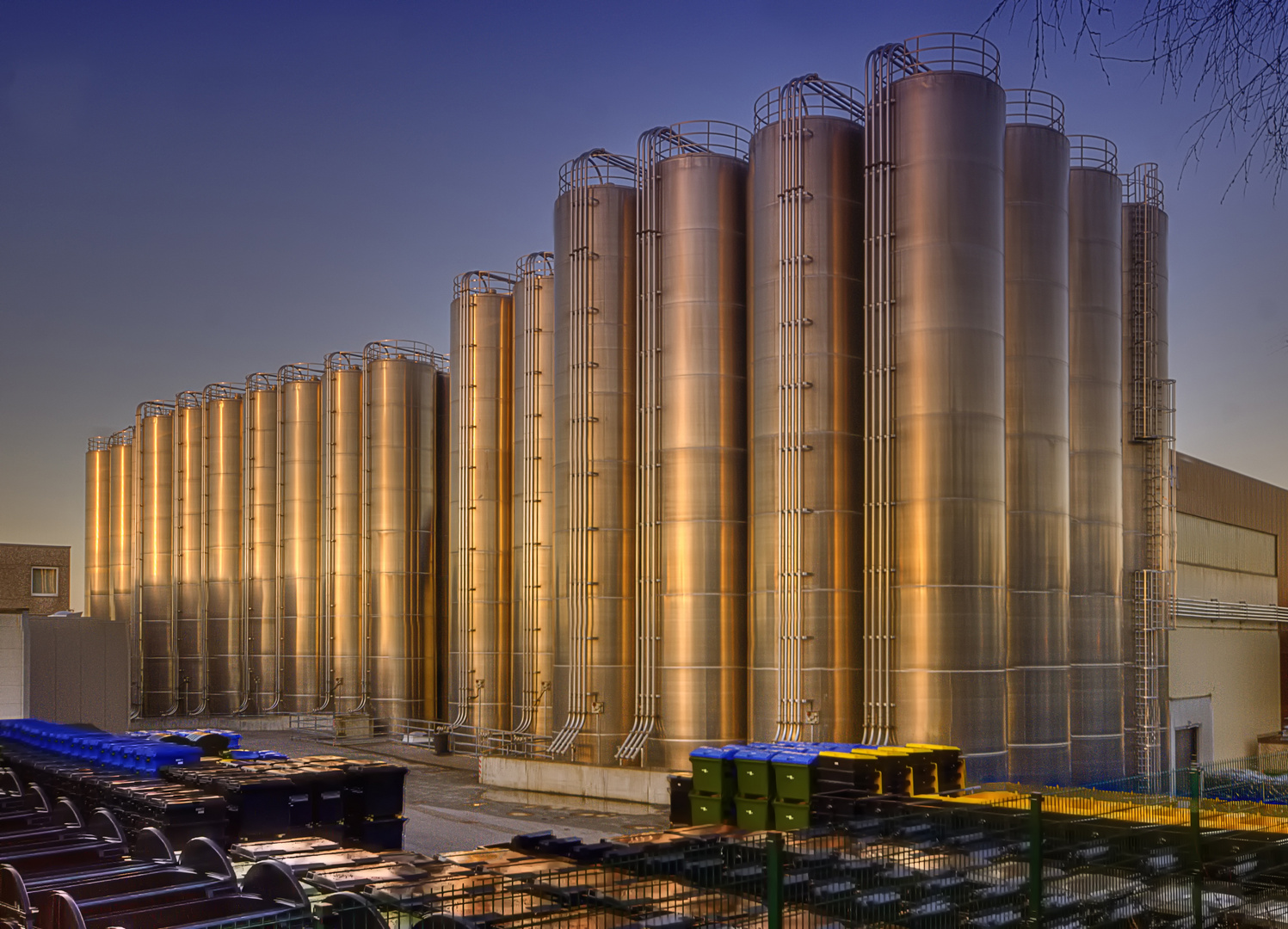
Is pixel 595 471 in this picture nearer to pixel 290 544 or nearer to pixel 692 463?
pixel 692 463

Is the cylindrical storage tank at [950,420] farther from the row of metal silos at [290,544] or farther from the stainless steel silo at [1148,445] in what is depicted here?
the row of metal silos at [290,544]

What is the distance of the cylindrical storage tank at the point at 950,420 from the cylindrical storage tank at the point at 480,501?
784 inches

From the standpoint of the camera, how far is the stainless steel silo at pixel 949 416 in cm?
2755

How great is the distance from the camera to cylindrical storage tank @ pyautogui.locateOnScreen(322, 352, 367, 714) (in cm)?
5225

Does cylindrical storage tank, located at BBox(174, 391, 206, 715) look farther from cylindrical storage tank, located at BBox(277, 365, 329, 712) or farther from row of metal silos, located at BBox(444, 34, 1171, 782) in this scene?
row of metal silos, located at BBox(444, 34, 1171, 782)

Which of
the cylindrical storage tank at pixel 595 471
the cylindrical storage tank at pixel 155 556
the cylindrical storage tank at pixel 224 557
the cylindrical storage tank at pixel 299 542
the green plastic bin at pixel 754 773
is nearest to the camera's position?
the green plastic bin at pixel 754 773

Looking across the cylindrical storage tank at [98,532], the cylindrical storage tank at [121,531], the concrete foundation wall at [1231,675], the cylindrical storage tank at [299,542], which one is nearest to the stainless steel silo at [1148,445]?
the concrete foundation wall at [1231,675]

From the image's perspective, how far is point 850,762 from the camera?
20.3 metres

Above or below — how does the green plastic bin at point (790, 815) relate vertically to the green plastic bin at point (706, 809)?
above

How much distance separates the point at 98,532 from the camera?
72812 mm

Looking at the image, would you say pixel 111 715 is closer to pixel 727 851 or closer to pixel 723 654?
pixel 723 654

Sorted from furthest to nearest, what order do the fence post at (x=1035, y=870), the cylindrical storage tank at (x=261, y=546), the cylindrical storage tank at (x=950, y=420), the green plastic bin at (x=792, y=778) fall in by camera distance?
1. the cylindrical storage tank at (x=261, y=546)
2. the cylindrical storage tank at (x=950, y=420)
3. the green plastic bin at (x=792, y=778)
4. the fence post at (x=1035, y=870)

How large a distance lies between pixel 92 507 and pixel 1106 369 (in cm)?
6185

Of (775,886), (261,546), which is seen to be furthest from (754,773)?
(261,546)
